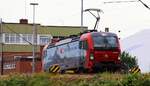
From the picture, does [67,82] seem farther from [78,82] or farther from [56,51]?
[56,51]

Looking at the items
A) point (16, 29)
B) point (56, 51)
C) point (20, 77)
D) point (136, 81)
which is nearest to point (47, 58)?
point (56, 51)

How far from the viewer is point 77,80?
24.8 m

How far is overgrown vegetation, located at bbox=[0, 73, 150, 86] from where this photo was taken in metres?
21.1

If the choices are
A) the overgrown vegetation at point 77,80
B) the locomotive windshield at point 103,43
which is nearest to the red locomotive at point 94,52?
the locomotive windshield at point 103,43

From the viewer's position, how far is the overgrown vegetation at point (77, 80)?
2114 cm

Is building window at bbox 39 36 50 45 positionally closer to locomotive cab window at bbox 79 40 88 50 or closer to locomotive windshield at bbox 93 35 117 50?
locomotive cab window at bbox 79 40 88 50

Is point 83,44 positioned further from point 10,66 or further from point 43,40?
point 43,40

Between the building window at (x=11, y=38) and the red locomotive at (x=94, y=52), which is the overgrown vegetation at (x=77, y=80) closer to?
the red locomotive at (x=94, y=52)

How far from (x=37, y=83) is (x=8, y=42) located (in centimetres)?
7686

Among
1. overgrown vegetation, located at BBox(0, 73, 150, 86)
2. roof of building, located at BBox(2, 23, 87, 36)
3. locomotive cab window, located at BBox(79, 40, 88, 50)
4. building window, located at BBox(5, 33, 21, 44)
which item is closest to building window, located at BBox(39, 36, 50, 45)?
roof of building, located at BBox(2, 23, 87, 36)

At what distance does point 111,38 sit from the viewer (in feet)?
130

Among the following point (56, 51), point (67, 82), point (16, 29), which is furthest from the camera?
point (16, 29)

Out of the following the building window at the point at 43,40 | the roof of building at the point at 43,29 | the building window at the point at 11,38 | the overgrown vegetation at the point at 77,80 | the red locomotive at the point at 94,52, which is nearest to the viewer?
the overgrown vegetation at the point at 77,80

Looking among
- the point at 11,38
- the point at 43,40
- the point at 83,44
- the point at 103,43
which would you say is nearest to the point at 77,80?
the point at 103,43
